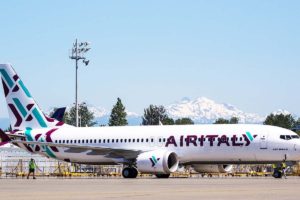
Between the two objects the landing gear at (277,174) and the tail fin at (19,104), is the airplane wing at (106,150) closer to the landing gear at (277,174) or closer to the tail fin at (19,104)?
the tail fin at (19,104)

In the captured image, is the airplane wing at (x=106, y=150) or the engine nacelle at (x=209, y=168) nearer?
the airplane wing at (x=106, y=150)

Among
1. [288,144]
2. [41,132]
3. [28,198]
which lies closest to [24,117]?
[41,132]

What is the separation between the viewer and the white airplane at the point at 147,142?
51750mm

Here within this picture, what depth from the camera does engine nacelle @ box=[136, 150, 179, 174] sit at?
52.9m

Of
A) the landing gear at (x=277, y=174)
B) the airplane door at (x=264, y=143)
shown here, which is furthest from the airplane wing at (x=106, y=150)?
the landing gear at (x=277, y=174)

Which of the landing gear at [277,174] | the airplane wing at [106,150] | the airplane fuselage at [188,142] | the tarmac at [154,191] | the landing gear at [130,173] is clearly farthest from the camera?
the airplane wing at [106,150]

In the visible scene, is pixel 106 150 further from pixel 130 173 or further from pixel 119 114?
pixel 119 114

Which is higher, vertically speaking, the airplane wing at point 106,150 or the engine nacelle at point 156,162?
the airplane wing at point 106,150

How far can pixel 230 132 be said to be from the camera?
52562 mm

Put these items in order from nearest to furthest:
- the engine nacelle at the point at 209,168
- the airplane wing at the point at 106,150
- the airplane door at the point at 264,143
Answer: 1. the airplane door at the point at 264,143
2. the airplane wing at the point at 106,150
3. the engine nacelle at the point at 209,168

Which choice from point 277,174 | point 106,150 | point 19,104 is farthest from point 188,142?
point 19,104

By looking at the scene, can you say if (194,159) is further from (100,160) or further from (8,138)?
(8,138)

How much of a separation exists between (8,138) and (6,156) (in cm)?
1962

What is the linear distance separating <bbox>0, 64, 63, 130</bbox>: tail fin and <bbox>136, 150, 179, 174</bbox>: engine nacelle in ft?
34.1
